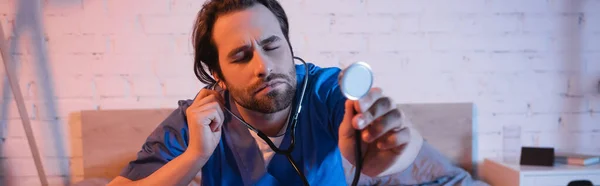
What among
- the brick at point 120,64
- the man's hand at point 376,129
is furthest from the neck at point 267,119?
the brick at point 120,64

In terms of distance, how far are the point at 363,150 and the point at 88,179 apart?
158cm

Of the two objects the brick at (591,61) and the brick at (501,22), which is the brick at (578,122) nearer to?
the brick at (591,61)

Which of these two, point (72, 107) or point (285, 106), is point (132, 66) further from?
point (285, 106)

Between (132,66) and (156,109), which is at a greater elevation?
(132,66)

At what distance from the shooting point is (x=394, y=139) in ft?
2.09

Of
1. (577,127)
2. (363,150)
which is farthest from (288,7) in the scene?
(577,127)

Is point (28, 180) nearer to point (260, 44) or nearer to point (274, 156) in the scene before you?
point (274, 156)

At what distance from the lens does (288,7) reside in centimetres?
200

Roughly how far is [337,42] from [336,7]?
17cm

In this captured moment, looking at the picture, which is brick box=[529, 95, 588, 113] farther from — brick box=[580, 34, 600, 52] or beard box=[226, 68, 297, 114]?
beard box=[226, 68, 297, 114]

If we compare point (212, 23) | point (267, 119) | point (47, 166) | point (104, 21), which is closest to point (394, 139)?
point (267, 119)

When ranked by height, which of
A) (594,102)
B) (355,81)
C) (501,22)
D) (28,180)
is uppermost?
(501,22)

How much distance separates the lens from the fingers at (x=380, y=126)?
613 mm

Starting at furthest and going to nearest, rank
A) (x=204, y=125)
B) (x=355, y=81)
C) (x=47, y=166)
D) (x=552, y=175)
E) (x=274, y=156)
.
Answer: (x=47, y=166), (x=552, y=175), (x=274, y=156), (x=204, y=125), (x=355, y=81)
